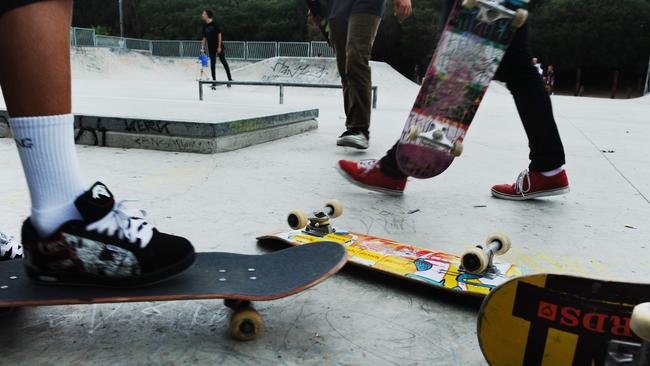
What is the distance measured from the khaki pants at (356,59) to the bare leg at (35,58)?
2.42m

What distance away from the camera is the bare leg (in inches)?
38.5

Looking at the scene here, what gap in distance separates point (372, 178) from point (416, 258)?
3.01 feet

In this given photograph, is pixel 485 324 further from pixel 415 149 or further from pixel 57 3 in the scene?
pixel 415 149

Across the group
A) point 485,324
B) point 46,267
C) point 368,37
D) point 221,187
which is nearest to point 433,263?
point 485,324

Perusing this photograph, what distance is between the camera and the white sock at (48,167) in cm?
104

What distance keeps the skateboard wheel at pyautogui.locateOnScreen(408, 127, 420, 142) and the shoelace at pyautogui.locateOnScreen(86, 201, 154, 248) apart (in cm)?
129

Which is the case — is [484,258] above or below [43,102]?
below

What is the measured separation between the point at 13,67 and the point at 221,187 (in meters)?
1.45

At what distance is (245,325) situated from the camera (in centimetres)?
107

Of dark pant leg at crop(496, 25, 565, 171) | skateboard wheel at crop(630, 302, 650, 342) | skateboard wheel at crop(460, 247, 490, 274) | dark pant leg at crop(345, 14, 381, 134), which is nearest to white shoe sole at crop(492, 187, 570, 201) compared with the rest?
dark pant leg at crop(496, 25, 565, 171)

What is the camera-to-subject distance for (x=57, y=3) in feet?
3.36

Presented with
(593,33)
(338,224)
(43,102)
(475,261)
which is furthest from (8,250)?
(593,33)

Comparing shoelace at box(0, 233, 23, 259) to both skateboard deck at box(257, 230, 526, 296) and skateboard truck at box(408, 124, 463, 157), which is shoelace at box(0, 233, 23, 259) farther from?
skateboard truck at box(408, 124, 463, 157)

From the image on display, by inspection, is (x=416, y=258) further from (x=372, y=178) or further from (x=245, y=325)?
(x=372, y=178)
